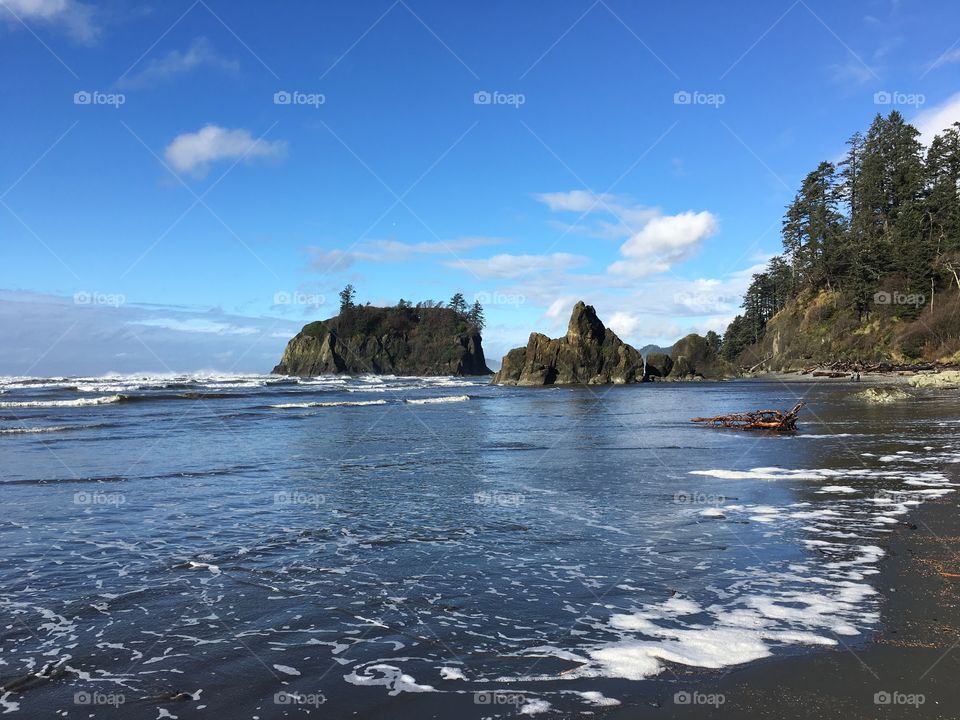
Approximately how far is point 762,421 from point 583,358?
46.6m

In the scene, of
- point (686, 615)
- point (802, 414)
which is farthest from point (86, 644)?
point (802, 414)

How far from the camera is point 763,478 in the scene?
1268cm

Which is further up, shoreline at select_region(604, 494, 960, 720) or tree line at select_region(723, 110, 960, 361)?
tree line at select_region(723, 110, 960, 361)

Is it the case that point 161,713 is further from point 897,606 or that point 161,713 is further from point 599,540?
point 897,606

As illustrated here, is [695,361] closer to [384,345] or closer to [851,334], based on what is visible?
[851,334]

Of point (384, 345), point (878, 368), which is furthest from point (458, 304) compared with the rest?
point (878, 368)

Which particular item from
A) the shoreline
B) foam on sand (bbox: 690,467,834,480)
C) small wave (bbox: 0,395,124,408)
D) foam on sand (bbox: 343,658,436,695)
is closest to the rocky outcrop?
small wave (bbox: 0,395,124,408)

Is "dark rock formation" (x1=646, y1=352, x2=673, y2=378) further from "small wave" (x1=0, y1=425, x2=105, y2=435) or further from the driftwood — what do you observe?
"small wave" (x1=0, y1=425, x2=105, y2=435)

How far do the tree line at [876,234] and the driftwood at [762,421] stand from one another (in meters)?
50.8

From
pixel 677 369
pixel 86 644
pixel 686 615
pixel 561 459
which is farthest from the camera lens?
pixel 677 369

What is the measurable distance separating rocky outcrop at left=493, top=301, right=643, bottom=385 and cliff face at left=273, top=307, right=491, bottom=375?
277 feet

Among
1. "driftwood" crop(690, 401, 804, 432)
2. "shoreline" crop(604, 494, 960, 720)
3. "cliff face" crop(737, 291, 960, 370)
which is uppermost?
"cliff face" crop(737, 291, 960, 370)

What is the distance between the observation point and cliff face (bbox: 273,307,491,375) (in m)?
152

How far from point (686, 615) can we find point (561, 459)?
35.1 feet
